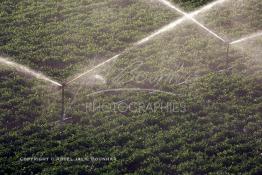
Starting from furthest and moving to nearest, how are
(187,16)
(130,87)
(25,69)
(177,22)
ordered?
1. (187,16)
2. (177,22)
3. (25,69)
4. (130,87)

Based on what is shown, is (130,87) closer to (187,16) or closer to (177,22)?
(177,22)

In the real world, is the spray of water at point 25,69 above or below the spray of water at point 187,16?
below

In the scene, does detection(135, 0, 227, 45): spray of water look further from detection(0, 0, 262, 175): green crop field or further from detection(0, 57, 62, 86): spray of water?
detection(0, 57, 62, 86): spray of water

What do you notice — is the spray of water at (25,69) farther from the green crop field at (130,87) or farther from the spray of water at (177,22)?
the spray of water at (177,22)

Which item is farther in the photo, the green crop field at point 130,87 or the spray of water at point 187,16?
the spray of water at point 187,16

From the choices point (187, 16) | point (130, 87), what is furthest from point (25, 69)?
point (187, 16)

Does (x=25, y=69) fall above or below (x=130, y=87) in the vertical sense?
above

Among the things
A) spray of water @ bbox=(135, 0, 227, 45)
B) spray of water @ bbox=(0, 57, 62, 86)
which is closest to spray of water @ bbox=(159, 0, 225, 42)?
spray of water @ bbox=(135, 0, 227, 45)

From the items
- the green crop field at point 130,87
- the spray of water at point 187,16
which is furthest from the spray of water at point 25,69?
the spray of water at point 187,16

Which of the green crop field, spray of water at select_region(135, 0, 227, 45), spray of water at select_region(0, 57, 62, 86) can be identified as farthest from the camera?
spray of water at select_region(135, 0, 227, 45)
